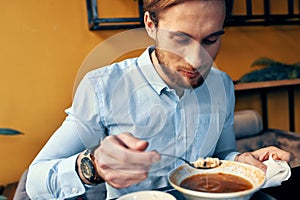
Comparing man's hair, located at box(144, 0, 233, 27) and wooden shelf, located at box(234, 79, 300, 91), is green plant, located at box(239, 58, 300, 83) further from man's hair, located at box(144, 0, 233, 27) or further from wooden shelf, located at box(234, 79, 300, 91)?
man's hair, located at box(144, 0, 233, 27)

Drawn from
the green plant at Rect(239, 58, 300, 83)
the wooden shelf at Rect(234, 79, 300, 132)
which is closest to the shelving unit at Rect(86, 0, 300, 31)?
the green plant at Rect(239, 58, 300, 83)

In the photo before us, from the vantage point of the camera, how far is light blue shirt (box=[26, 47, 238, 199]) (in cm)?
64

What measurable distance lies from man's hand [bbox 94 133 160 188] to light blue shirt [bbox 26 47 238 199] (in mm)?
138

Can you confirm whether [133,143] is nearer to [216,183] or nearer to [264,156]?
[216,183]

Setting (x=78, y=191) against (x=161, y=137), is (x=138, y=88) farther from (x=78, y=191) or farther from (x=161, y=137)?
(x=78, y=191)

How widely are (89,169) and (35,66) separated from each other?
30.8 inches

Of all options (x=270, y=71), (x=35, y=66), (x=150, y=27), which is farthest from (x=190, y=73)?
(x=270, y=71)

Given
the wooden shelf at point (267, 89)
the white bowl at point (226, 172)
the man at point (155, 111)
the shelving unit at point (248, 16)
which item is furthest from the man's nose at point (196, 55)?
the wooden shelf at point (267, 89)

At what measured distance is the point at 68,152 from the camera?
0.65 meters

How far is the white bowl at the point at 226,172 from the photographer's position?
399 millimetres

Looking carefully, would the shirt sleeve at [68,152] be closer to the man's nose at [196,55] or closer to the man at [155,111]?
the man at [155,111]

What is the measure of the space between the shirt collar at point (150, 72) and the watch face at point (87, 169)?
280 millimetres

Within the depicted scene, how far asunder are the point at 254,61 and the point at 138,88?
1.07 m

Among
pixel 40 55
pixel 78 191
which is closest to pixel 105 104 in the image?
pixel 78 191
